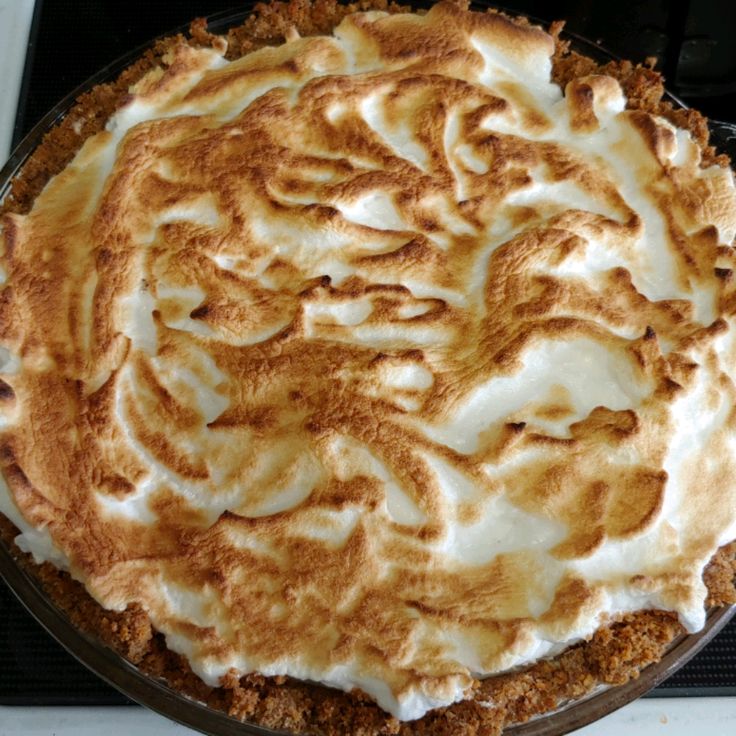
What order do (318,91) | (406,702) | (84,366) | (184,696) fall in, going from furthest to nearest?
(318,91) → (84,366) → (184,696) → (406,702)

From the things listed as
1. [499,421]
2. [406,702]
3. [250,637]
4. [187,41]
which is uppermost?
[187,41]

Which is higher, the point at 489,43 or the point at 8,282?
the point at 489,43

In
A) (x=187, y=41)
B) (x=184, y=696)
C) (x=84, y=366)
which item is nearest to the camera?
(x=184, y=696)

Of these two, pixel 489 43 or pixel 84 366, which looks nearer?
pixel 84 366

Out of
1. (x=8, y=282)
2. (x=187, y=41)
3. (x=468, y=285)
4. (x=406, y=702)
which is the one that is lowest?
(x=406, y=702)

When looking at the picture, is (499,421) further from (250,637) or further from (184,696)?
(184,696)

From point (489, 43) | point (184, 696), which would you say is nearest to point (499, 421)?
point (184, 696)

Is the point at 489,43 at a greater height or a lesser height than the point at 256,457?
greater

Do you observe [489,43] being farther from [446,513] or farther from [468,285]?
[446,513]

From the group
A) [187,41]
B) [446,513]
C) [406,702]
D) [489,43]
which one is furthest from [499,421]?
[187,41]
